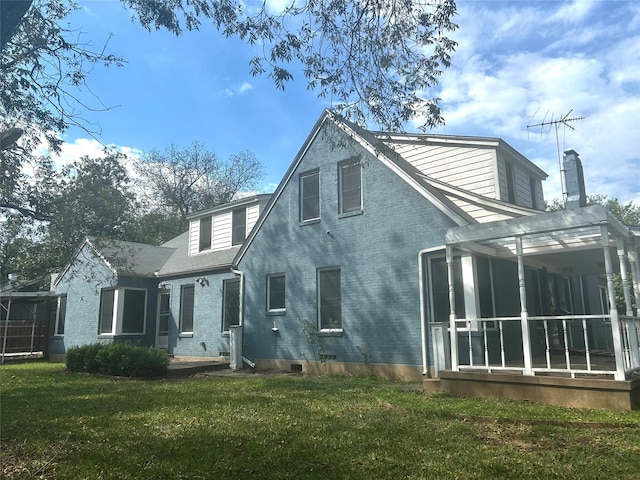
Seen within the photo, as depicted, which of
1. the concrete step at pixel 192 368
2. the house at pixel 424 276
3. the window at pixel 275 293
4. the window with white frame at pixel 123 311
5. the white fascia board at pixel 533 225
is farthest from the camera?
the window with white frame at pixel 123 311

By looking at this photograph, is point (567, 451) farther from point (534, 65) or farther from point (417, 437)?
point (534, 65)

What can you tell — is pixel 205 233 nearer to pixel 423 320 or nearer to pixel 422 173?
pixel 422 173

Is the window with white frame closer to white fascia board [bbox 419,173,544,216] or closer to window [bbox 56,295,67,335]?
window [bbox 56,295,67,335]

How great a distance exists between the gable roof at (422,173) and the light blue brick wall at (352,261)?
0.59 ft

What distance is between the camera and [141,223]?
35.6 meters

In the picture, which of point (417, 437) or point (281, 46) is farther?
point (281, 46)

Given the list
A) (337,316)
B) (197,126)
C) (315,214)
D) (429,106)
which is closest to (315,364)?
(337,316)

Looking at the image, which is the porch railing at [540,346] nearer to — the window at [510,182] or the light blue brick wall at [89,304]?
the window at [510,182]

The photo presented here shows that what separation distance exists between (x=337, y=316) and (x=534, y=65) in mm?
7298

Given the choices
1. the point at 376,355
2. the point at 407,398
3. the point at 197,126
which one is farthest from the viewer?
the point at 376,355

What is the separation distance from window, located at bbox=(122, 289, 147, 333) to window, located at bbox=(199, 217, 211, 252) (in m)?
2.82

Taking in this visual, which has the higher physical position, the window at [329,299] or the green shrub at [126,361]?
the window at [329,299]

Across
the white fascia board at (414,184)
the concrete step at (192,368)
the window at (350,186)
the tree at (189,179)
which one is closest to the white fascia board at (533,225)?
the white fascia board at (414,184)

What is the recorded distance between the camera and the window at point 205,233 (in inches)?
722
